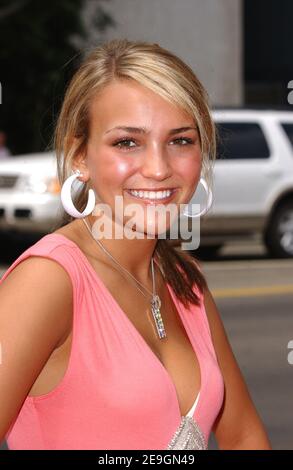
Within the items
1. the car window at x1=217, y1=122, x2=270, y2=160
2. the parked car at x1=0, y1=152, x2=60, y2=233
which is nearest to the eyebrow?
the parked car at x1=0, y1=152, x2=60, y2=233

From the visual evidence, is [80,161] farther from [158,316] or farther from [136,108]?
[158,316]

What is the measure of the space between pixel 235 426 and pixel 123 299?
47cm

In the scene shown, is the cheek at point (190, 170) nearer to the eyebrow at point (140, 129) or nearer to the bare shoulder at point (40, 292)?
the eyebrow at point (140, 129)

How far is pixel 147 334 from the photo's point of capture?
2521 millimetres

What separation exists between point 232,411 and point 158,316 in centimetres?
33

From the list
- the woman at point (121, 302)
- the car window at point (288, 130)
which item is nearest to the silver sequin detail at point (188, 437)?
the woman at point (121, 302)

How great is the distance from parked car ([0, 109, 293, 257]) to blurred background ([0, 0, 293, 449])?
→ 2cm

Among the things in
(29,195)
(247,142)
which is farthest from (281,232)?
(29,195)

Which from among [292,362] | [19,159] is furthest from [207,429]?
[19,159]

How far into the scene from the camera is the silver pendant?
8.45 ft

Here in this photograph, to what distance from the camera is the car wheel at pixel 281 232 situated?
15758 millimetres

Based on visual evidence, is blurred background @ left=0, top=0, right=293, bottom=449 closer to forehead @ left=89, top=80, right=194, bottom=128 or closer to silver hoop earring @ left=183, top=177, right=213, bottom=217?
silver hoop earring @ left=183, top=177, right=213, bottom=217

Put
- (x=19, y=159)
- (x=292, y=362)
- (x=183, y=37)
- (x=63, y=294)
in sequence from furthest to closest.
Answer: (x=183, y=37) → (x=19, y=159) → (x=292, y=362) → (x=63, y=294)

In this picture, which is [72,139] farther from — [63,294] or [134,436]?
[134,436]
